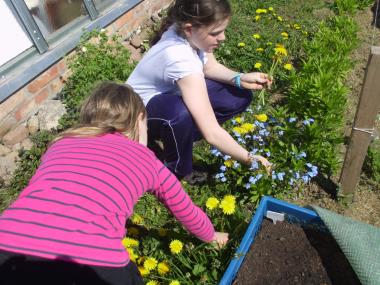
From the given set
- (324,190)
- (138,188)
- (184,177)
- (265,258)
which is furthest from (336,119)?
(138,188)

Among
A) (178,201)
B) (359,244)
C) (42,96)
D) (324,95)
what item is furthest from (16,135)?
(359,244)

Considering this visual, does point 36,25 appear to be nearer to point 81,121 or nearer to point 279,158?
point 81,121

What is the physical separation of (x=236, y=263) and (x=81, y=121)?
909mm

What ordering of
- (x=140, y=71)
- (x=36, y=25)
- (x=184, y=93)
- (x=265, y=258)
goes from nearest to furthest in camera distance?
(x=265, y=258) < (x=184, y=93) < (x=140, y=71) < (x=36, y=25)

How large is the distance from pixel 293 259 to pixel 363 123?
2.56ft

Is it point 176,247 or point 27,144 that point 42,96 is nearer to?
point 27,144

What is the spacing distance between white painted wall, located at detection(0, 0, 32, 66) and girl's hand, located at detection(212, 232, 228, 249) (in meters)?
2.14

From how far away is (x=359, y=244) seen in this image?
1.58 meters

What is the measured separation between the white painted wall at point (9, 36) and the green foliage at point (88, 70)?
0.41 meters

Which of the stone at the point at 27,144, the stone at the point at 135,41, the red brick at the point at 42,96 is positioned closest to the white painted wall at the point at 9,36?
the red brick at the point at 42,96

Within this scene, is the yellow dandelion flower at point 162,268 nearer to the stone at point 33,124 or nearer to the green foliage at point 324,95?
the green foliage at point 324,95

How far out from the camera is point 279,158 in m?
2.44

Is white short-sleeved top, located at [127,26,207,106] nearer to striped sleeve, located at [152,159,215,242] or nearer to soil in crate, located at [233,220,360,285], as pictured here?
striped sleeve, located at [152,159,215,242]

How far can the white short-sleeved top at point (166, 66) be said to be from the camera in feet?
6.81
